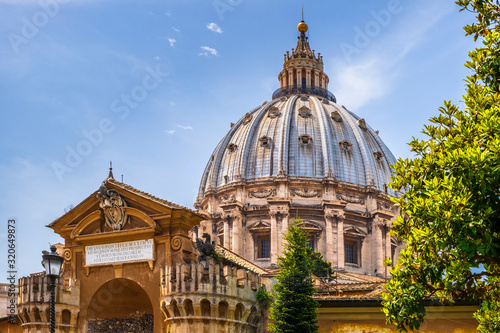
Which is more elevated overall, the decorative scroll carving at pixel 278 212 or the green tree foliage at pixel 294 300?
the decorative scroll carving at pixel 278 212

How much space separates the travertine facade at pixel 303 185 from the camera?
6084 cm

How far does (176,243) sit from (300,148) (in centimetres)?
4513

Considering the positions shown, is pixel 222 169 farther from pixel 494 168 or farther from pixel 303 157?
pixel 494 168

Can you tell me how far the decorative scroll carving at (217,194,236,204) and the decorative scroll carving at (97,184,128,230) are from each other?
39.7 m

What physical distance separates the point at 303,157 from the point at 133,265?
144 feet

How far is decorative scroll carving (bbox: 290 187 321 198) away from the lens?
207ft

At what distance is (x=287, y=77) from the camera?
259 feet

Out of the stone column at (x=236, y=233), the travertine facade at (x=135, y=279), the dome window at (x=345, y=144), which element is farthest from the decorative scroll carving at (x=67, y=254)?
the dome window at (x=345, y=144)

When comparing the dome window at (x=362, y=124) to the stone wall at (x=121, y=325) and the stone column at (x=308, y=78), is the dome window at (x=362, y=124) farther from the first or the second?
the stone wall at (x=121, y=325)

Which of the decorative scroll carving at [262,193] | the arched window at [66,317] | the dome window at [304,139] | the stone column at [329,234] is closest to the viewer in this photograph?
the arched window at [66,317]

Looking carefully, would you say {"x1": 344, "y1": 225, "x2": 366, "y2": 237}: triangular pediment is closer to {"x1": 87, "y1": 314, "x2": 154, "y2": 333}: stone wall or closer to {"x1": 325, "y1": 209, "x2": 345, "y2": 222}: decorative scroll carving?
{"x1": 325, "y1": 209, "x2": 345, "y2": 222}: decorative scroll carving

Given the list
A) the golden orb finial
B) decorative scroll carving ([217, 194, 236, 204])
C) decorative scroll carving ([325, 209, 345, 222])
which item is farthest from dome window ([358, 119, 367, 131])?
decorative scroll carving ([217, 194, 236, 204])

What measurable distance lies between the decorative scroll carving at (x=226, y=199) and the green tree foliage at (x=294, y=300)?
40.5 metres

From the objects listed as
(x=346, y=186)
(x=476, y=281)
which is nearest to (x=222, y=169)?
(x=346, y=186)
